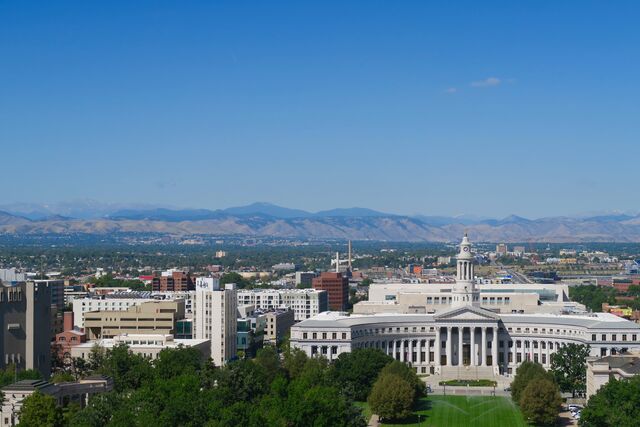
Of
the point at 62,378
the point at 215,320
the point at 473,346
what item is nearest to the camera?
the point at 62,378

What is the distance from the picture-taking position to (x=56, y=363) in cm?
12975

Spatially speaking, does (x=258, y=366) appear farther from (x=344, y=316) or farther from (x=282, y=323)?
(x=282, y=323)

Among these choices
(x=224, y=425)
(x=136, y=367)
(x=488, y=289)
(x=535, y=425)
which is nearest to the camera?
(x=224, y=425)

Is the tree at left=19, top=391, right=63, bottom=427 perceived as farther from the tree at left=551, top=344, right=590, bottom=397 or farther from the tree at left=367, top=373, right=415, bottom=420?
the tree at left=551, top=344, right=590, bottom=397

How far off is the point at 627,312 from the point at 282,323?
5501 cm

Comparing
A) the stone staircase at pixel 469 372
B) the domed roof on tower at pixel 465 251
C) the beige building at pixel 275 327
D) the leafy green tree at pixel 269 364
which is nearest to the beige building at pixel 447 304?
the domed roof on tower at pixel 465 251

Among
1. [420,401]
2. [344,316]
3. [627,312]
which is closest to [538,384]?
[420,401]

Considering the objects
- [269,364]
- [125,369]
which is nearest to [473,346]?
[269,364]

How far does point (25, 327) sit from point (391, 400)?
117 feet

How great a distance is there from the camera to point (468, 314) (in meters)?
145

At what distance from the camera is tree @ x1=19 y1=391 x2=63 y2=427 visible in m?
84.0

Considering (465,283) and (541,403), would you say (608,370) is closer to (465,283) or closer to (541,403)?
(541,403)

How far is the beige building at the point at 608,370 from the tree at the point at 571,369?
19.3ft

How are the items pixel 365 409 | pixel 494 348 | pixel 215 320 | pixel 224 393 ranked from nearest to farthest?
pixel 224 393
pixel 365 409
pixel 215 320
pixel 494 348
